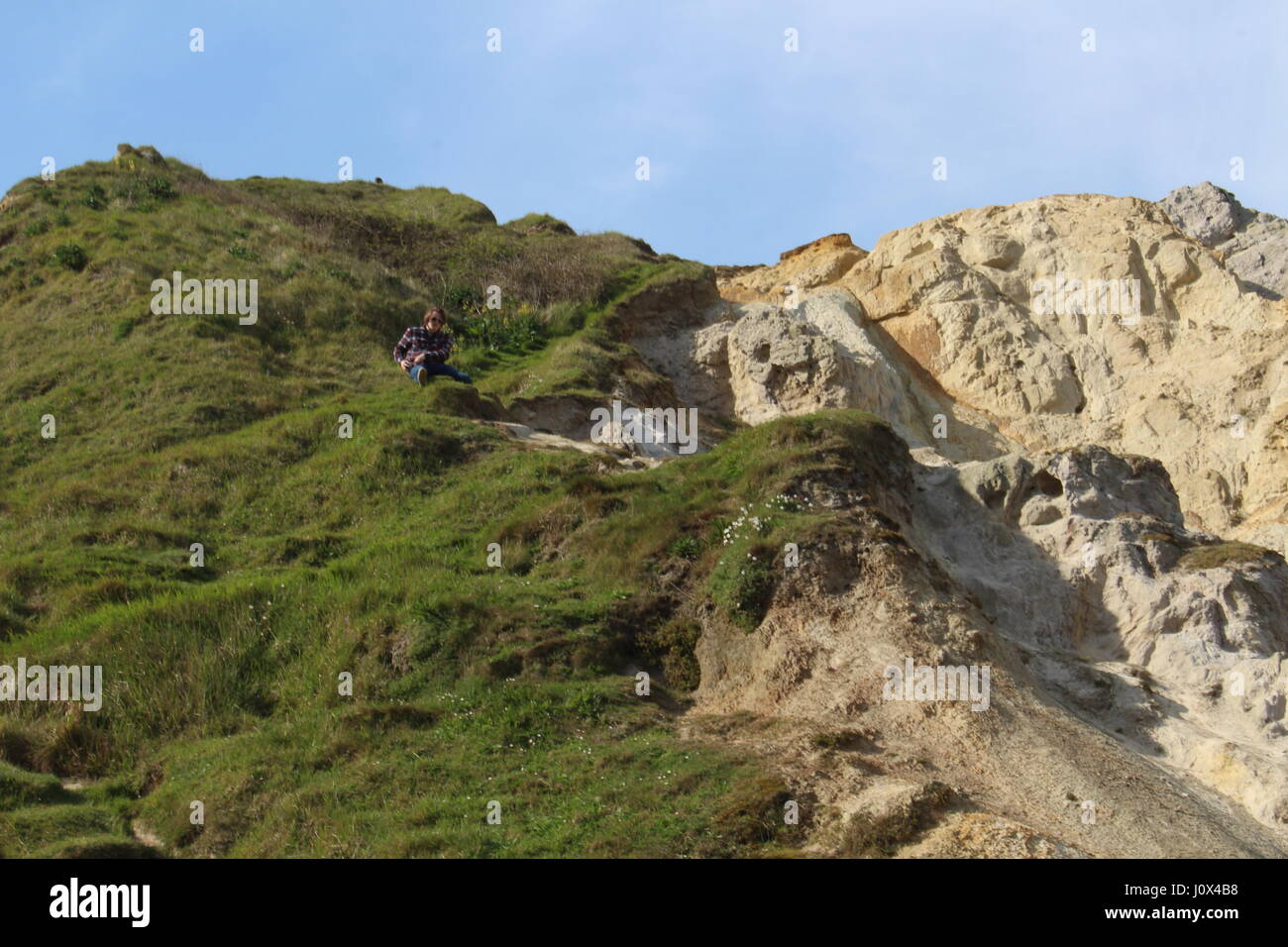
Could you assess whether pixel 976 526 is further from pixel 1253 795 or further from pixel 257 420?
pixel 257 420

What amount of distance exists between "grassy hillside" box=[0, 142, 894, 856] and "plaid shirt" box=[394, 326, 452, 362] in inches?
30.6

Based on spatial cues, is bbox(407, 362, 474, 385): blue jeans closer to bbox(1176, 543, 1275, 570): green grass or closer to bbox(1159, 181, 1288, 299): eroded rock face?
bbox(1176, 543, 1275, 570): green grass

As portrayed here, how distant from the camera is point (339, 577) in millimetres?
15156

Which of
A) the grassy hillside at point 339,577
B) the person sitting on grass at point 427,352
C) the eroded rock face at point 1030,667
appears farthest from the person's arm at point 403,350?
the eroded rock face at point 1030,667

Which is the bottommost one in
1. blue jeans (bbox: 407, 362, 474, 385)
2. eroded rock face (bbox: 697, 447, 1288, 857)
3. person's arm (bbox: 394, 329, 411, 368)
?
eroded rock face (bbox: 697, 447, 1288, 857)

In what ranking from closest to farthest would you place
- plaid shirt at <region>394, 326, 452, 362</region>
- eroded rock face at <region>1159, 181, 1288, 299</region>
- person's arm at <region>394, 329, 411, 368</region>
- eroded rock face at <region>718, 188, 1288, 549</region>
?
plaid shirt at <region>394, 326, 452, 362</region> → person's arm at <region>394, 329, 411, 368</region> → eroded rock face at <region>718, 188, 1288, 549</region> → eroded rock face at <region>1159, 181, 1288, 299</region>

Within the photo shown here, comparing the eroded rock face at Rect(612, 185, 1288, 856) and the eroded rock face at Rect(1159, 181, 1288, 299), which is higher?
the eroded rock face at Rect(1159, 181, 1288, 299)

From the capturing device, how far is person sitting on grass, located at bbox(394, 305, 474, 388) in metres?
20.9

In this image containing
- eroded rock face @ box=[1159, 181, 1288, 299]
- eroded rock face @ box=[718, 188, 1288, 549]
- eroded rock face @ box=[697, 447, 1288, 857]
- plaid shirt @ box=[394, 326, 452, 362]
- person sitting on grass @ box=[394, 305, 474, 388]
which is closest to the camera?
eroded rock face @ box=[697, 447, 1288, 857]

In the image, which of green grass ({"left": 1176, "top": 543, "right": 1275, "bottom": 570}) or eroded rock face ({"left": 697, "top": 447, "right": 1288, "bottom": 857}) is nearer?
eroded rock face ({"left": 697, "top": 447, "right": 1288, "bottom": 857})

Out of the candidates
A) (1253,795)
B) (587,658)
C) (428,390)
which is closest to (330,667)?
(587,658)

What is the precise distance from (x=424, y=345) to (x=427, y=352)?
7.4 inches

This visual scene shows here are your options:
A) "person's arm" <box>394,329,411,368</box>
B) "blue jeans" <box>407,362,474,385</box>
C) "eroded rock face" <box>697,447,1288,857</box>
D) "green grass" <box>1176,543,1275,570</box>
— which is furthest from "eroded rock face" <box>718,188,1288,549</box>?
"green grass" <box>1176,543,1275,570</box>

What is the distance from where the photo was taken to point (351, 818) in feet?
36.3
